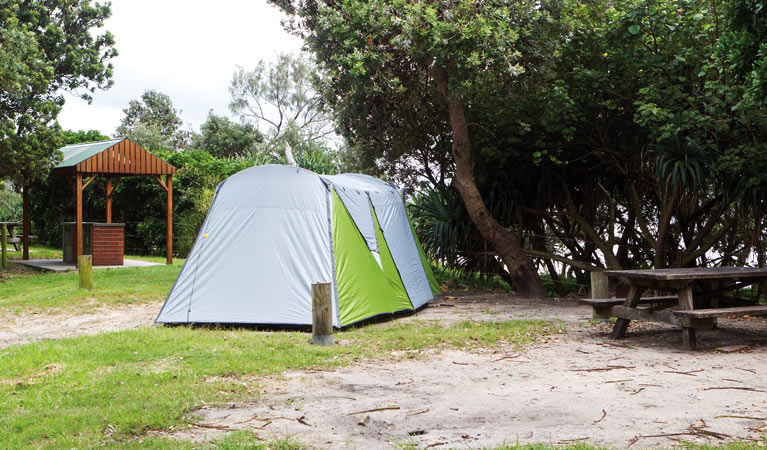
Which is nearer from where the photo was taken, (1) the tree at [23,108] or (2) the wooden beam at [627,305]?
(2) the wooden beam at [627,305]

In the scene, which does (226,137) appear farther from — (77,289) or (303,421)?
(303,421)

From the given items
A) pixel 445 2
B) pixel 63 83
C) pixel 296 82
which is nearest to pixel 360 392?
pixel 445 2

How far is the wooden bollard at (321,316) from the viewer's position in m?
6.80

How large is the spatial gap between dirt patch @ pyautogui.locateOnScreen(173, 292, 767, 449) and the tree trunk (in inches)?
170

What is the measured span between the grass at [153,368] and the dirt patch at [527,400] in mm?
301

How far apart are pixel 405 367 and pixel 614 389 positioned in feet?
5.88

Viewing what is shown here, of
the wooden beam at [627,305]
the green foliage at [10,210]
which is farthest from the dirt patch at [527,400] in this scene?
the green foliage at [10,210]

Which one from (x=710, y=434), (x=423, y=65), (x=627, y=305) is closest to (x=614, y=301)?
(x=627, y=305)

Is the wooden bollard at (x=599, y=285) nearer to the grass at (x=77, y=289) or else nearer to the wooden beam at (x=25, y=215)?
the grass at (x=77, y=289)

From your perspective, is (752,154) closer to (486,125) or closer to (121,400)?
(486,125)

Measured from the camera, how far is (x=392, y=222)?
414 inches

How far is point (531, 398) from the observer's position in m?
4.76

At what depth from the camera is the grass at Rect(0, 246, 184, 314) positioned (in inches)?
403

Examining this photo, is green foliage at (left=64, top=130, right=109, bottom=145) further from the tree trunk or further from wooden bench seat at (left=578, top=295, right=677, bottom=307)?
wooden bench seat at (left=578, top=295, right=677, bottom=307)
